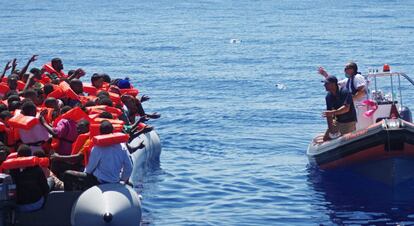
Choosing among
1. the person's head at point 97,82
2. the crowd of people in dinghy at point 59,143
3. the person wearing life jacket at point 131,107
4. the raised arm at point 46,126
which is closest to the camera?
the crowd of people in dinghy at point 59,143

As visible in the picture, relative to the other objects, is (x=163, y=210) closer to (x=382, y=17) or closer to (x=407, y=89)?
(x=407, y=89)

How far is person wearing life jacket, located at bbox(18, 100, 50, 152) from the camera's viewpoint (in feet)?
46.3

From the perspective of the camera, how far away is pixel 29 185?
1298 centimetres

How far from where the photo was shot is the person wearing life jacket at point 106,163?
517 inches

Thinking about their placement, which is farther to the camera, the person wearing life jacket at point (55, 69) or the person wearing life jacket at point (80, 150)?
the person wearing life jacket at point (55, 69)

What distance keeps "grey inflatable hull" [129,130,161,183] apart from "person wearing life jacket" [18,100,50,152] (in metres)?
3.21

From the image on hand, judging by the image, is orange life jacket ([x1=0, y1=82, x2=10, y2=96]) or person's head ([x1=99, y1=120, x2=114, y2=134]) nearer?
person's head ([x1=99, y1=120, x2=114, y2=134])

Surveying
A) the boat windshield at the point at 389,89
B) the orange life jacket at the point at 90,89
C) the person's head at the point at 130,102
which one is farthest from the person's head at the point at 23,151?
the boat windshield at the point at 389,89

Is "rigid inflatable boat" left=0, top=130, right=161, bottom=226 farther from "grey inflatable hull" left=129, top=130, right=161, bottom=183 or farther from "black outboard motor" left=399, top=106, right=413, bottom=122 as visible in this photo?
"black outboard motor" left=399, top=106, right=413, bottom=122

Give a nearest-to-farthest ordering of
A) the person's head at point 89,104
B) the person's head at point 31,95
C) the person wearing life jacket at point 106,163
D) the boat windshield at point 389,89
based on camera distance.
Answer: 1. the person wearing life jacket at point 106,163
2. the person's head at point 31,95
3. the person's head at point 89,104
4. the boat windshield at point 389,89

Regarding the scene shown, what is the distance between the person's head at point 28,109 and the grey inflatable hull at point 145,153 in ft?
10.9

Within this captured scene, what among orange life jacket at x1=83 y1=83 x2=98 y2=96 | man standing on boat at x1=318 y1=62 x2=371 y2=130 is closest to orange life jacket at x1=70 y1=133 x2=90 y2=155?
orange life jacket at x1=83 y1=83 x2=98 y2=96

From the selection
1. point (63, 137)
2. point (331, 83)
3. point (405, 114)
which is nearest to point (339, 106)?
point (331, 83)

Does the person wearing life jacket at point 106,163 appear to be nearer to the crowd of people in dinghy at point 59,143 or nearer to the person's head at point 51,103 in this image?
the crowd of people in dinghy at point 59,143
